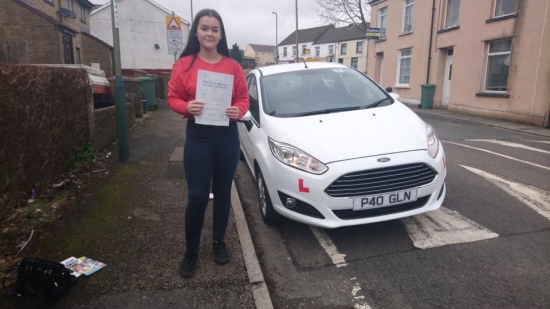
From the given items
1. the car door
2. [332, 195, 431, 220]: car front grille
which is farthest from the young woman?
the car door

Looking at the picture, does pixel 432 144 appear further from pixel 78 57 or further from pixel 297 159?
pixel 78 57

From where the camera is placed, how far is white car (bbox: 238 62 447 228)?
3.41 m

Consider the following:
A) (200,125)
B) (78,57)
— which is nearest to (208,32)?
(200,125)

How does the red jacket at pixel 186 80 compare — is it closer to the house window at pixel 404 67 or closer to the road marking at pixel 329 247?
the road marking at pixel 329 247

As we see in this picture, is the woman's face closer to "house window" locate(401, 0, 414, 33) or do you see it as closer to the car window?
the car window

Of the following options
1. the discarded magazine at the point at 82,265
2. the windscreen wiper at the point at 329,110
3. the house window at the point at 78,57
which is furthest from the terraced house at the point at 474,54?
the house window at the point at 78,57

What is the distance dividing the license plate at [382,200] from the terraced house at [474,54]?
452 inches

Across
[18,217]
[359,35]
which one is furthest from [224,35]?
[359,35]

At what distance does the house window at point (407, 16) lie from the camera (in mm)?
20719

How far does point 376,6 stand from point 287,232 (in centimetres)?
2354

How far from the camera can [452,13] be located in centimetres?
1770

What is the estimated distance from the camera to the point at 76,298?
9.37 ft

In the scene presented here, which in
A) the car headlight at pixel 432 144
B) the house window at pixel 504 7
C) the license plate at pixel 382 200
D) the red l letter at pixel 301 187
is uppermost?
the house window at pixel 504 7

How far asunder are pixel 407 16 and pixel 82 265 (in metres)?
21.6
